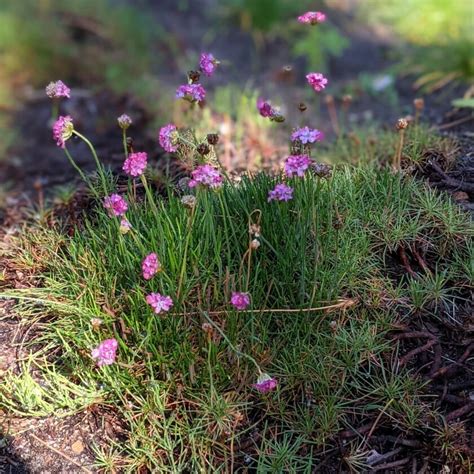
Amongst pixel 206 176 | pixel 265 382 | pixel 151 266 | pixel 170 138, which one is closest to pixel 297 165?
pixel 206 176

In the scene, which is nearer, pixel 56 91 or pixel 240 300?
pixel 240 300

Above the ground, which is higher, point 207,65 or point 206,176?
point 207,65

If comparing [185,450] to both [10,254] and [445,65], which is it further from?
[445,65]

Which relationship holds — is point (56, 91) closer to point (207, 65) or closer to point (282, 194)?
point (207, 65)

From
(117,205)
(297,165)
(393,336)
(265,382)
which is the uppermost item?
(297,165)

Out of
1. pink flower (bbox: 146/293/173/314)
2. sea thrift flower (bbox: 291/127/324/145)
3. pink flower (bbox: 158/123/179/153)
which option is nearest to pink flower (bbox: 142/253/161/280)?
pink flower (bbox: 146/293/173/314)

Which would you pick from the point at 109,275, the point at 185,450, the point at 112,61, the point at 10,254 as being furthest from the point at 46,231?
the point at 112,61

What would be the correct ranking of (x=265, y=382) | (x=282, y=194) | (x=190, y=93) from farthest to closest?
(x=190, y=93) → (x=282, y=194) → (x=265, y=382)

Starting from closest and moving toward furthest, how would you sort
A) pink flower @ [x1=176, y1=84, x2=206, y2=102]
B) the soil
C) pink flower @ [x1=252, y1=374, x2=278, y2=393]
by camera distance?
pink flower @ [x1=252, y1=374, x2=278, y2=393]
the soil
pink flower @ [x1=176, y1=84, x2=206, y2=102]

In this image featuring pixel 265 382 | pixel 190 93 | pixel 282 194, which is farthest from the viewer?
pixel 190 93

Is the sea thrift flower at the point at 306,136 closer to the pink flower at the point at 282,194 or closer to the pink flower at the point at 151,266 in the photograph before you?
the pink flower at the point at 282,194

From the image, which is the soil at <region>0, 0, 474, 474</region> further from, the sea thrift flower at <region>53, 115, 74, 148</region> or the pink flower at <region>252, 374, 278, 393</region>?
the sea thrift flower at <region>53, 115, 74, 148</region>
